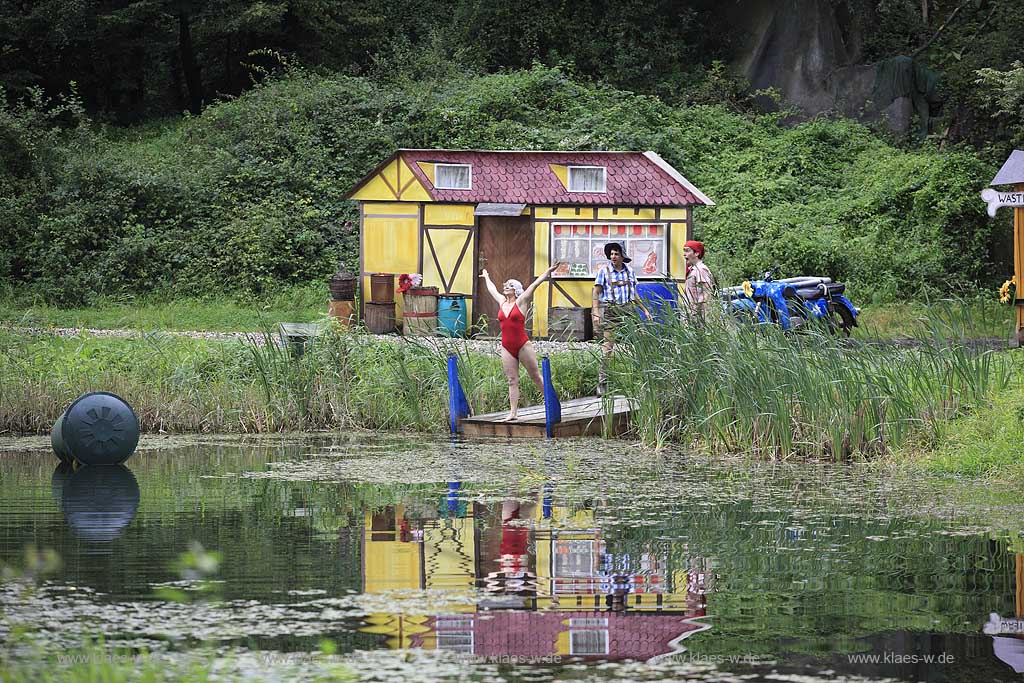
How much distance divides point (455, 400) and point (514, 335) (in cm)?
106

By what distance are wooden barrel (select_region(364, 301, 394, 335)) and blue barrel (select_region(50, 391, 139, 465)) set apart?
11.4 metres

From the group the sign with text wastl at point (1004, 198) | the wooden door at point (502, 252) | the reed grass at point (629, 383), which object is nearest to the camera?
the reed grass at point (629, 383)

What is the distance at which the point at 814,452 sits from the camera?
13078mm

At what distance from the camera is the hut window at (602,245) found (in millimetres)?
24891

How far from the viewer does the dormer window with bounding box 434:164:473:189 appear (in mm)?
25328

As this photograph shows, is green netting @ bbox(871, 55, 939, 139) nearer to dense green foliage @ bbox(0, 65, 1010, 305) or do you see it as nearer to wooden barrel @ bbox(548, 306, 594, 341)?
dense green foliage @ bbox(0, 65, 1010, 305)

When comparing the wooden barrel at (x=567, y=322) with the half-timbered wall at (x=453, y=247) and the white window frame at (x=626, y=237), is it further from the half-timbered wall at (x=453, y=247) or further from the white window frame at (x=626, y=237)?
the half-timbered wall at (x=453, y=247)

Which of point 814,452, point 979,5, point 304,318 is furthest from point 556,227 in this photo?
point 979,5

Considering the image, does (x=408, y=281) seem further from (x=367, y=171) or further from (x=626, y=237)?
(x=367, y=171)

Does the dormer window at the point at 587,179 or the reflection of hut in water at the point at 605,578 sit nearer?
the reflection of hut in water at the point at 605,578

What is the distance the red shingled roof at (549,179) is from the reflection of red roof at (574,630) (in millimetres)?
17990

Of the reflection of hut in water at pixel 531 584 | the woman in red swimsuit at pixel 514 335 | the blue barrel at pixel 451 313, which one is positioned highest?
the blue barrel at pixel 451 313

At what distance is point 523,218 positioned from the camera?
82.4 feet

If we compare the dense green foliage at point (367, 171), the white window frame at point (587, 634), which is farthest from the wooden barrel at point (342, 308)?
the white window frame at point (587, 634)
